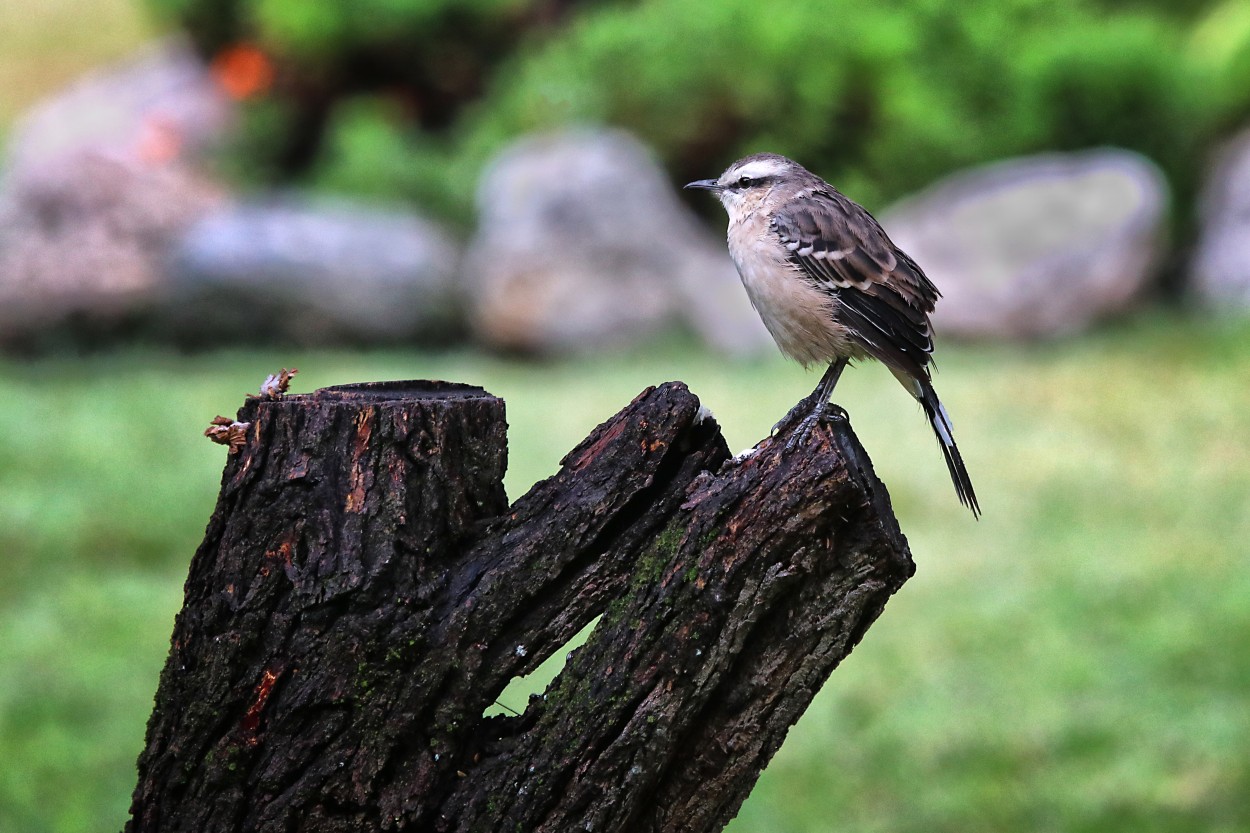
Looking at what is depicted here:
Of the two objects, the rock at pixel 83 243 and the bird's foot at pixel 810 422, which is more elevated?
the rock at pixel 83 243

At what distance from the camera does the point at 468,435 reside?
262cm

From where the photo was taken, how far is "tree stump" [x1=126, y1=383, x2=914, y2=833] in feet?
8.05

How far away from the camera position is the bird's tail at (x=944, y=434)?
317 centimetres

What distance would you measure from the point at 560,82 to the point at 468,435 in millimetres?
9742

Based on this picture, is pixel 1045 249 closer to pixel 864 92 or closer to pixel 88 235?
pixel 864 92

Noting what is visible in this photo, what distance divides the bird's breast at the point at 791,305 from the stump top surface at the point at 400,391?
0.93m

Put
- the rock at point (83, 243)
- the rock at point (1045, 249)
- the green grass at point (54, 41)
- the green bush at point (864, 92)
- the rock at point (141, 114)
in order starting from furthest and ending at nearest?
the green grass at point (54, 41) → the rock at point (141, 114) → the green bush at point (864, 92) → the rock at point (83, 243) → the rock at point (1045, 249)

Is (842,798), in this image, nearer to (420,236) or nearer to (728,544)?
(728,544)

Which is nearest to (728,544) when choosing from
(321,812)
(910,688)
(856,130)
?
(321,812)

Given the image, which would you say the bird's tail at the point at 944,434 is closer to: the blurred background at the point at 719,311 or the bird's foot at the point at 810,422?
the bird's foot at the point at 810,422

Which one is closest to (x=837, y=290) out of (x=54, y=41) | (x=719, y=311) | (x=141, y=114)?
(x=719, y=311)

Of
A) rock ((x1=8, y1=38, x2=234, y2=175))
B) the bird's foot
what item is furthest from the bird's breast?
rock ((x1=8, y1=38, x2=234, y2=175))

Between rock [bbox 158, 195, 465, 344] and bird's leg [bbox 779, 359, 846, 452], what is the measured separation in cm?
702

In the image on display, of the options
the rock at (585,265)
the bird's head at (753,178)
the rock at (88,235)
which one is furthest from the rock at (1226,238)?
the rock at (88,235)
